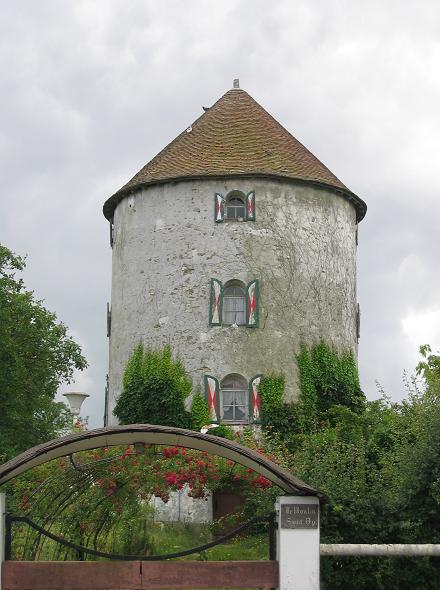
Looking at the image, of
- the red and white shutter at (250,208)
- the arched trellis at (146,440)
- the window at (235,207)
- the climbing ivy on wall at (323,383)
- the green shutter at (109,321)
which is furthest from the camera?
the green shutter at (109,321)

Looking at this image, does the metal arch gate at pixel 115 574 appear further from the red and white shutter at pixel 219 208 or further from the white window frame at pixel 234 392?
the red and white shutter at pixel 219 208

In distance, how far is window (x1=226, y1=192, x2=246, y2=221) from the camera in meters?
32.2

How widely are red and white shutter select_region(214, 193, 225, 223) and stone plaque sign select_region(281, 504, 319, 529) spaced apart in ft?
63.6

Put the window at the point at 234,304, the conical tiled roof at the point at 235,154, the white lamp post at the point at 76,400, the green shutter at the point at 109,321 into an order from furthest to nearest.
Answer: the green shutter at the point at 109,321 < the conical tiled roof at the point at 235,154 < the window at the point at 234,304 < the white lamp post at the point at 76,400

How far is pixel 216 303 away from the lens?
31359 mm

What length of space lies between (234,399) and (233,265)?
3.99 m

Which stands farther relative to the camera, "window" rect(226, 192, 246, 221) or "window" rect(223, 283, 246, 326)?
"window" rect(226, 192, 246, 221)

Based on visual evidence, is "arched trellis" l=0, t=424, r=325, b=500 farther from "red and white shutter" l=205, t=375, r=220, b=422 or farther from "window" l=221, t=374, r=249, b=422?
"window" l=221, t=374, r=249, b=422

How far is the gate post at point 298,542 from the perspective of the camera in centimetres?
1317

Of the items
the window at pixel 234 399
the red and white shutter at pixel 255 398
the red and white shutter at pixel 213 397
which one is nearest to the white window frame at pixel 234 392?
the window at pixel 234 399

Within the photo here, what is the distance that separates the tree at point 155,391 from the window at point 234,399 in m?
1.08

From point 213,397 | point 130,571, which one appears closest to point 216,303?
point 213,397

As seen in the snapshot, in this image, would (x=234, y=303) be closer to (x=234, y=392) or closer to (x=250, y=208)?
(x=234, y=392)

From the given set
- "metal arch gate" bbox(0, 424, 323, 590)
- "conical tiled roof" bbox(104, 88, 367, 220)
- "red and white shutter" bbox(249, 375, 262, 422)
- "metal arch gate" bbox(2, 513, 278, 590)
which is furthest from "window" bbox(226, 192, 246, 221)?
"metal arch gate" bbox(2, 513, 278, 590)
